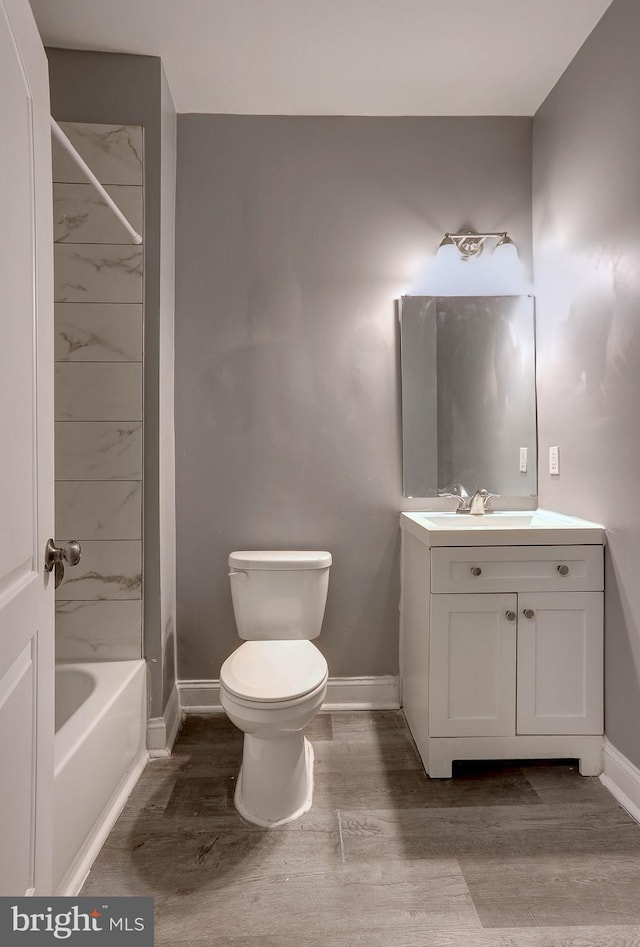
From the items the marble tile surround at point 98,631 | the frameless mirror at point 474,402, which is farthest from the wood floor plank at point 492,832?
the frameless mirror at point 474,402

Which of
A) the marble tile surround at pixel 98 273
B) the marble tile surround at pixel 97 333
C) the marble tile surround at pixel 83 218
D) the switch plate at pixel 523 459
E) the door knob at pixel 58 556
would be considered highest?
the marble tile surround at pixel 83 218

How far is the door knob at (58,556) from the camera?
1.10 m

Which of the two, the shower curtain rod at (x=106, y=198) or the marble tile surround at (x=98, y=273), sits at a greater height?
the shower curtain rod at (x=106, y=198)

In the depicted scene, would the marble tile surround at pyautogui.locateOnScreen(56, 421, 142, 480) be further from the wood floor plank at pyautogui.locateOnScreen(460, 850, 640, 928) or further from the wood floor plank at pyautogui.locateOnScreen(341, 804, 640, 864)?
the wood floor plank at pyautogui.locateOnScreen(460, 850, 640, 928)

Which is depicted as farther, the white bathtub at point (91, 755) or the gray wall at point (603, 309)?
the gray wall at point (603, 309)

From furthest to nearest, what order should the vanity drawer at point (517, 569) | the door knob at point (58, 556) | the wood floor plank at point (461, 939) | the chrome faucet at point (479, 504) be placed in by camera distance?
the chrome faucet at point (479, 504), the vanity drawer at point (517, 569), the wood floor plank at point (461, 939), the door knob at point (58, 556)

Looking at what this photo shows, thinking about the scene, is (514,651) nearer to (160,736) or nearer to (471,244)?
(160,736)

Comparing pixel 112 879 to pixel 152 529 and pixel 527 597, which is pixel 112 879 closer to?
pixel 152 529

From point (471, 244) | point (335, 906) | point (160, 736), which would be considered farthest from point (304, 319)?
point (335, 906)

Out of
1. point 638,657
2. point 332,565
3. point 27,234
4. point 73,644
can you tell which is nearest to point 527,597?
point 638,657

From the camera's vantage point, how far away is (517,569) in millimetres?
1927

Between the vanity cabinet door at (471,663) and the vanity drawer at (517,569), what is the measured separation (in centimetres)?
4

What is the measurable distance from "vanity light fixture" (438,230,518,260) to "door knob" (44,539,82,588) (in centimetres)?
197

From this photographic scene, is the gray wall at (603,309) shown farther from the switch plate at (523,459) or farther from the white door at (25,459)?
the white door at (25,459)
